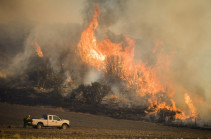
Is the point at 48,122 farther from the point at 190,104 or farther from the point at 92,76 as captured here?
the point at 92,76

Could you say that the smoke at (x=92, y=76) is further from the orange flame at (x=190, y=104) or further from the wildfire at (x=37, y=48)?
the orange flame at (x=190, y=104)

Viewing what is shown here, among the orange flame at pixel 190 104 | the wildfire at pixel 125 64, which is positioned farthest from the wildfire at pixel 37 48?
the orange flame at pixel 190 104

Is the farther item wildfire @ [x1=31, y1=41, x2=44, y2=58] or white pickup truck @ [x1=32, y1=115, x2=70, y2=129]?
wildfire @ [x1=31, y1=41, x2=44, y2=58]

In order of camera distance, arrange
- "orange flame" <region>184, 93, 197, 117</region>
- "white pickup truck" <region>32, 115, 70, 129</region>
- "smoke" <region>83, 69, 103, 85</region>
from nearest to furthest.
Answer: "white pickup truck" <region>32, 115, 70, 129</region>
"orange flame" <region>184, 93, 197, 117</region>
"smoke" <region>83, 69, 103, 85</region>

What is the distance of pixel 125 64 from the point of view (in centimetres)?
8206

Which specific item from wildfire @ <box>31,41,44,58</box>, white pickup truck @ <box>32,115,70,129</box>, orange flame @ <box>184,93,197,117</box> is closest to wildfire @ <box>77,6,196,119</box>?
orange flame @ <box>184,93,197,117</box>

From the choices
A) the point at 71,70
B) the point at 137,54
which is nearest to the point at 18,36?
the point at 71,70

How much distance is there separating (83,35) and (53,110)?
30581mm

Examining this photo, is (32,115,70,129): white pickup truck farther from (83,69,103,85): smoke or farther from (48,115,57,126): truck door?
(83,69,103,85): smoke

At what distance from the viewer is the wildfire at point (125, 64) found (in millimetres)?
76188

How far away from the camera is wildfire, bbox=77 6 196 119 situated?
250 ft

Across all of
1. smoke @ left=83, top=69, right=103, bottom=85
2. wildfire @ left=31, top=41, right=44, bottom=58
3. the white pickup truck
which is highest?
wildfire @ left=31, top=41, right=44, bottom=58

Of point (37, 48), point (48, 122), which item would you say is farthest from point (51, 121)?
point (37, 48)

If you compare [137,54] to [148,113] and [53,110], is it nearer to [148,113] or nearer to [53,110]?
[148,113]
